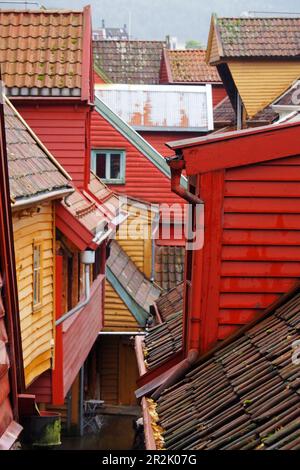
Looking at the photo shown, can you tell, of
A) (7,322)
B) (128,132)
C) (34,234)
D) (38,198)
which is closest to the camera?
(7,322)

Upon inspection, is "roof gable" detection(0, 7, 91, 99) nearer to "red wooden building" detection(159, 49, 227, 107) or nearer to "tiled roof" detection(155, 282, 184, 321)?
"tiled roof" detection(155, 282, 184, 321)

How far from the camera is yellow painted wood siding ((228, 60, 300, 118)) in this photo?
3053 cm

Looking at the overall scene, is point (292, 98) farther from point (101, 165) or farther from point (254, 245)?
point (254, 245)

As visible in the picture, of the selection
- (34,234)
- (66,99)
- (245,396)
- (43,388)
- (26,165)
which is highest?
(66,99)

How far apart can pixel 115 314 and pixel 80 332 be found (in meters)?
5.61

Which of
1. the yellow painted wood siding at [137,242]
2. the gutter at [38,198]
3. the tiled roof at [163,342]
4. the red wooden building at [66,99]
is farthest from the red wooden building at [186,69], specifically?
the tiled roof at [163,342]

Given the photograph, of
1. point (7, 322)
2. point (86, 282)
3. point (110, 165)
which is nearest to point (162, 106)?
point (110, 165)

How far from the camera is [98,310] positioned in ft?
66.1

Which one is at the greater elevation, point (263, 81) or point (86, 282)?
point (263, 81)

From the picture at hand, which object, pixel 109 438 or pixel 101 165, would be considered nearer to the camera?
pixel 109 438

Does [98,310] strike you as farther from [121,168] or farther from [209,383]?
[209,383]

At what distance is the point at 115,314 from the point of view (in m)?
22.6

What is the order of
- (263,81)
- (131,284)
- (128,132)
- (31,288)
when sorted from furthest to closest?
Result: (263,81) < (128,132) < (131,284) < (31,288)
